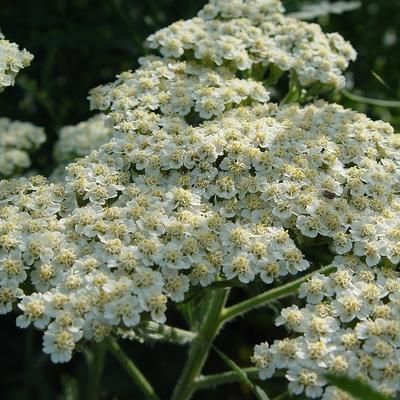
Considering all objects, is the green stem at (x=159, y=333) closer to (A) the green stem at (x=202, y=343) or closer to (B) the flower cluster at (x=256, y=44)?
(A) the green stem at (x=202, y=343)

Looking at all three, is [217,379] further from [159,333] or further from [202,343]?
[159,333]

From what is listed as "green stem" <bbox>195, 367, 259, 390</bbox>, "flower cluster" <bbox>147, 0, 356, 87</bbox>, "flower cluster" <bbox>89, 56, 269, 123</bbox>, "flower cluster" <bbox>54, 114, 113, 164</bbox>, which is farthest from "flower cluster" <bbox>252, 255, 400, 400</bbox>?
"flower cluster" <bbox>54, 114, 113, 164</bbox>

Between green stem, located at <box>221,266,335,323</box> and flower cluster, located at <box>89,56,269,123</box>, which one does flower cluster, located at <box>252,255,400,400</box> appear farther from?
flower cluster, located at <box>89,56,269,123</box>

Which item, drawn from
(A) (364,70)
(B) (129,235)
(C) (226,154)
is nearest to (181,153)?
(C) (226,154)

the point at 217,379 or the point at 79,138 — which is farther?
the point at 79,138

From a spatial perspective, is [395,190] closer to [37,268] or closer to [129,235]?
[129,235]

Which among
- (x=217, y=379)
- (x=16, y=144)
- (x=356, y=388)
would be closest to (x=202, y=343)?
(x=217, y=379)
